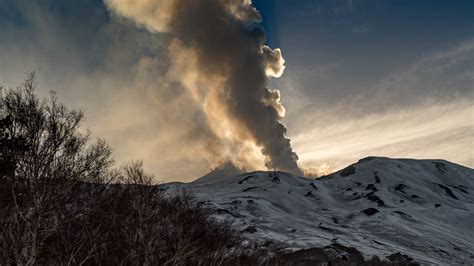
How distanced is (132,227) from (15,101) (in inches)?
546

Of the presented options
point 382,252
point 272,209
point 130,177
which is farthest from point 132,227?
point 272,209

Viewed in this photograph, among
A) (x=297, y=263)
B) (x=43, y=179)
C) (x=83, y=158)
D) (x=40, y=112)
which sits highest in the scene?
(x=40, y=112)

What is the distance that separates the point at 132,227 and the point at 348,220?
17973 centimetres

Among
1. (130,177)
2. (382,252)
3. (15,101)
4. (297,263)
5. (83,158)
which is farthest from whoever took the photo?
(382,252)

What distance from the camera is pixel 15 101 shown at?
62.4ft

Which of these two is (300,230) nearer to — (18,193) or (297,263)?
(297,263)

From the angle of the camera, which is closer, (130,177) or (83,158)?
(83,158)

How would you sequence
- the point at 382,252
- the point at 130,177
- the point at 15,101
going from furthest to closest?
1. the point at 382,252
2. the point at 130,177
3. the point at 15,101

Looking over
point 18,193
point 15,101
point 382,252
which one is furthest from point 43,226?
point 382,252

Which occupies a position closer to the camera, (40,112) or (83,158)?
(40,112)

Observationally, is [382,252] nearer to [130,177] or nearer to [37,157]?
[130,177]

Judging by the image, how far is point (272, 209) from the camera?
192125 millimetres

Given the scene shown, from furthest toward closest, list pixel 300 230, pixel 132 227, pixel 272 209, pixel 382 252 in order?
1. pixel 272 209
2. pixel 300 230
3. pixel 382 252
4. pixel 132 227

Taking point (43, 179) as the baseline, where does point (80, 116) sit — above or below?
above
